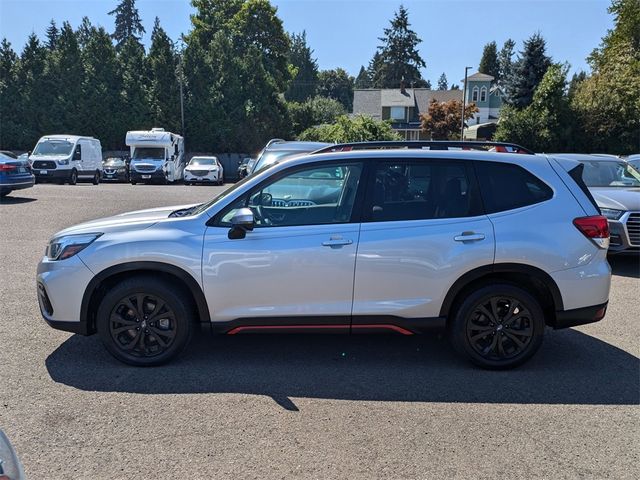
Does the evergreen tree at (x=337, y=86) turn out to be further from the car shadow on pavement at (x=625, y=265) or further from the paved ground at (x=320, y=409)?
the paved ground at (x=320, y=409)

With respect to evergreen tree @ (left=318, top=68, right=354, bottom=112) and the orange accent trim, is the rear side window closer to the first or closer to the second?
the orange accent trim

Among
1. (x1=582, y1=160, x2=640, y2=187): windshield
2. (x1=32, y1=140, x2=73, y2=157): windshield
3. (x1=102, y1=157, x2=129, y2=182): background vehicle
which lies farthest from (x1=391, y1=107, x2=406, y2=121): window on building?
(x1=582, y1=160, x2=640, y2=187): windshield

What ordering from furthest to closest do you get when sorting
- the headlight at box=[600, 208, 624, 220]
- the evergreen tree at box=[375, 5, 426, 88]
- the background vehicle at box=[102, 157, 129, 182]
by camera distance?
the evergreen tree at box=[375, 5, 426, 88] → the background vehicle at box=[102, 157, 129, 182] → the headlight at box=[600, 208, 624, 220]

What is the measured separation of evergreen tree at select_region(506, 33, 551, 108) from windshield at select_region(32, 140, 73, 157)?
36648 mm

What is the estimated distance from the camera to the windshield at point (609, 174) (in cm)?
959

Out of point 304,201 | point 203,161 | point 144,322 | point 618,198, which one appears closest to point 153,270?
point 144,322

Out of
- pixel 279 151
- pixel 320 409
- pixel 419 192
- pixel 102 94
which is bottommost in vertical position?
pixel 320 409

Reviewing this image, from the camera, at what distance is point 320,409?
3.81m

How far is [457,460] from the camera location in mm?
3236

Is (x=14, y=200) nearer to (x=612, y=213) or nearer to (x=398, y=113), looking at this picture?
(x=612, y=213)

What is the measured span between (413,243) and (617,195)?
591 centimetres

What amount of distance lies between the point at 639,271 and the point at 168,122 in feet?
113

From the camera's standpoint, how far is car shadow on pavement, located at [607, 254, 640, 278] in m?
8.25

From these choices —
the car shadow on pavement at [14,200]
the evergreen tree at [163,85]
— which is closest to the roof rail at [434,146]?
the car shadow on pavement at [14,200]
